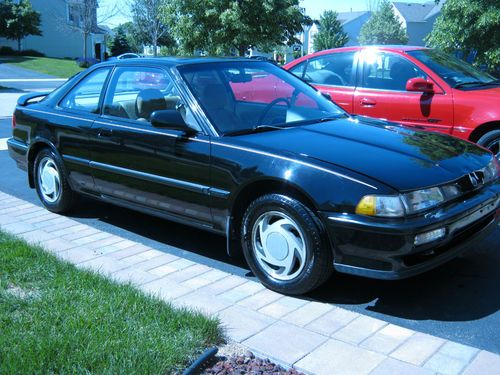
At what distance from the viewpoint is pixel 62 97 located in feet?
18.7

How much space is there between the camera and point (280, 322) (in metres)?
3.40

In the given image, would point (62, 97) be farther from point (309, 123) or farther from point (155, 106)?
point (309, 123)

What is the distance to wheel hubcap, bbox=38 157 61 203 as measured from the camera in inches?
226

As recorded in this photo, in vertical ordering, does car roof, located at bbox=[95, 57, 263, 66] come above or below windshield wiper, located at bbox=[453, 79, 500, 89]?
above

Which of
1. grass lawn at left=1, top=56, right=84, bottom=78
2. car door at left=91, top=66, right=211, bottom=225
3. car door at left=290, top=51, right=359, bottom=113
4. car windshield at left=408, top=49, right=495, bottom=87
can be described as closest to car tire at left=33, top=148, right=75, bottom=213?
car door at left=91, top=66, right=211, bottom=225

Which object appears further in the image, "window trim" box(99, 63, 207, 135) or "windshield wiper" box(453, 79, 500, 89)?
"windshield wiper" box(453, 79, 500, 89)

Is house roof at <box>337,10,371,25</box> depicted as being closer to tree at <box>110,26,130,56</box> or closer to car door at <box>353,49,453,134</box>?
tree at <box>110,26,130,56</box>

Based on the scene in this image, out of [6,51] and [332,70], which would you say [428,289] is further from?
[6,51]

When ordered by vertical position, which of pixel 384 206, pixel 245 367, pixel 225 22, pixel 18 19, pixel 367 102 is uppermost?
pixel 18 19

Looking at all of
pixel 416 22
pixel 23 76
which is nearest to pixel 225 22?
pixel 23 76

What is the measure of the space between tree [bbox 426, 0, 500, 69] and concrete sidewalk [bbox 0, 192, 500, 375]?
43.8ft

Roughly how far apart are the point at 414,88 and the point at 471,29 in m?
10.7

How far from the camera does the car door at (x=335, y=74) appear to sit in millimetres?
7020

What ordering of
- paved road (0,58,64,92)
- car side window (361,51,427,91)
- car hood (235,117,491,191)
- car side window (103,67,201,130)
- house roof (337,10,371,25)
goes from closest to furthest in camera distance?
car hood (235,117,491,191), car side window (103,67,201,130), car side window (361,51,427,91), paved road (0,58,64,92), house roof (337,10,371,25)
